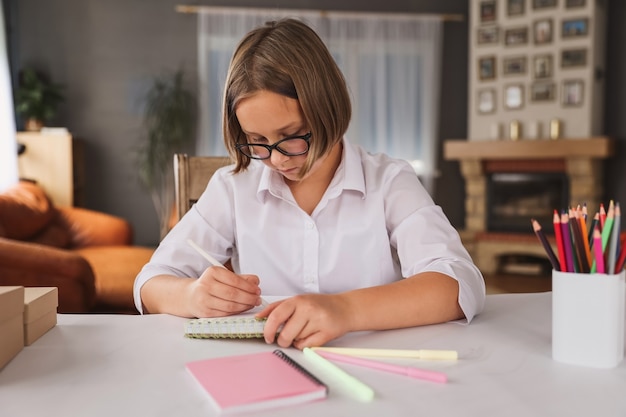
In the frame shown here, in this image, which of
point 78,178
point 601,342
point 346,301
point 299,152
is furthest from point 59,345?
point 78,178

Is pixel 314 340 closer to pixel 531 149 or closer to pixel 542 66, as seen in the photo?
pixel 531 149

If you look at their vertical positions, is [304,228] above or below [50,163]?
above

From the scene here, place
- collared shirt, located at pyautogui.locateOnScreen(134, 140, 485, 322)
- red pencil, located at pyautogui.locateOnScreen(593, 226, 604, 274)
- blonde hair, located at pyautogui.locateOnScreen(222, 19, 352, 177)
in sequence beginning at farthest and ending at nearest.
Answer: collared shirt, located at pyautogui.locateOnScreen(134, 140, 485, 322), blonde hair, located at pyautogui.locateOnScreen(222, 19, 352, 177), red pencil, located at pyautogui.locateOnScreen(593, 226, 604, 274)

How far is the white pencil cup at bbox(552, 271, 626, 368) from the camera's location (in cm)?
75

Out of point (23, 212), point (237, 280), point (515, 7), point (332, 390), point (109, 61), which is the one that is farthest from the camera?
point (109, 61)

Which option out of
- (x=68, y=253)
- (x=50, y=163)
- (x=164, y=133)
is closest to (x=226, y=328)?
(x=68, y=253)

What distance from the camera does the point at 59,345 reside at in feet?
2.83

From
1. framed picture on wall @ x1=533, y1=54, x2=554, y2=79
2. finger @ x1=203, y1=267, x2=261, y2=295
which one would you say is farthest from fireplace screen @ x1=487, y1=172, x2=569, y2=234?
finger @ x1=203, y1=267, x2=261, y2=295

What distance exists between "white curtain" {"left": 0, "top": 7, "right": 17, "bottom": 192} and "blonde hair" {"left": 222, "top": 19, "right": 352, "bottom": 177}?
11.3 feet

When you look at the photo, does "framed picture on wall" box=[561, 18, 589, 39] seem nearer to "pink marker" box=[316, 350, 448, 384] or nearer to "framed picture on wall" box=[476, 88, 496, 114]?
"framed picture on wall" box=[476, 88, 496, 114]

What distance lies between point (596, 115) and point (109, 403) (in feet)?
16.1

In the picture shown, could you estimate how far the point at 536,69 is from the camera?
16.3ft

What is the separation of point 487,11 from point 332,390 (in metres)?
5.04

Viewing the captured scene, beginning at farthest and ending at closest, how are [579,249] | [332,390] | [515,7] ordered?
1. [515,7]
2. [579,249]
3. [332,390]
